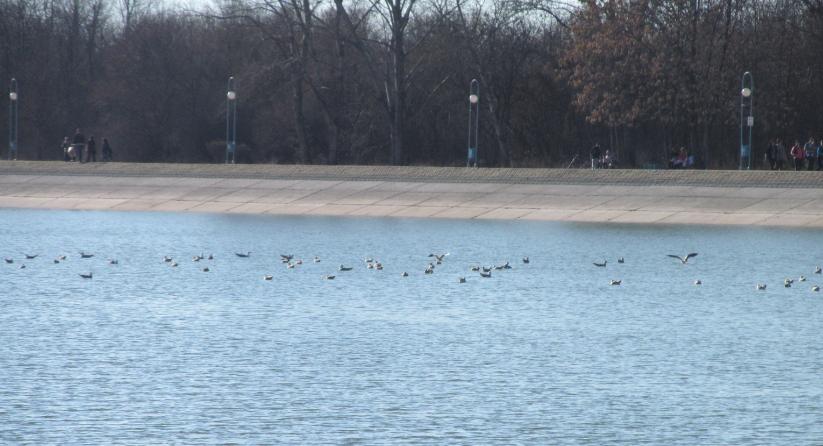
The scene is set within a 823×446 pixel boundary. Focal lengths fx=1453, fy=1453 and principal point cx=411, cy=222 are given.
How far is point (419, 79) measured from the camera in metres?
72.8

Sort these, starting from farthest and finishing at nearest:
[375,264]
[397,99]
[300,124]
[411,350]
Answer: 1. [300,124]
2. [397,99]
3. [375,264]
4. [411,350]

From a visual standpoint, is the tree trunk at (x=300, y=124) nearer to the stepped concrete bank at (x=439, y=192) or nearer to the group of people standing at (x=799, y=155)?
the stepped concrete bank at (x=439, y=192)

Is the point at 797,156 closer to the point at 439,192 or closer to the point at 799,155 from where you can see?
the point at 799,155

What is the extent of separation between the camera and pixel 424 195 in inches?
1907

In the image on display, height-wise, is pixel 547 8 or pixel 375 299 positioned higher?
pixel 547 8

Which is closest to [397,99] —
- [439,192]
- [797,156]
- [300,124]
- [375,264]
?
[300,124]

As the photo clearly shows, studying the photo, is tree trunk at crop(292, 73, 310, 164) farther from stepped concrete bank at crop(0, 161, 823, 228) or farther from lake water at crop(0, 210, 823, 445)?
lake water at crop(0, 210, 823, 445)

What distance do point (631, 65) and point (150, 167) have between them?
2038 cm

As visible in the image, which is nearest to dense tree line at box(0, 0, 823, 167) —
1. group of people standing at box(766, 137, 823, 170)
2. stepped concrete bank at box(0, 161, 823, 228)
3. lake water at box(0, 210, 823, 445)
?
group of people standing at box(766, 137, 823, 170)

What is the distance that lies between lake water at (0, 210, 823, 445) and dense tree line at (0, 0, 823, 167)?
30.1 m

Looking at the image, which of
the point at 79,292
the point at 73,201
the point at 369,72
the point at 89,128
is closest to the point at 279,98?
the point at 369,72

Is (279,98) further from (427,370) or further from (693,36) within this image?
(427,370)

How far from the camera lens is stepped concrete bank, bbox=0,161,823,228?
4362 centimetres

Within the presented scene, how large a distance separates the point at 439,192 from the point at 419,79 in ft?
81.3
